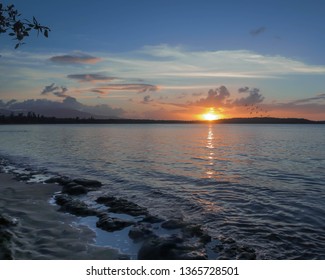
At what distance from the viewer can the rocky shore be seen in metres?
11.2

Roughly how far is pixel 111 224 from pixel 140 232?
1.68m

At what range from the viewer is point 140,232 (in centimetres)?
1327

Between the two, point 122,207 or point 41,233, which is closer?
point 41,233

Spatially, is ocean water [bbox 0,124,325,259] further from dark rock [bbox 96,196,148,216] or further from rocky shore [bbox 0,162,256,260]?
rocky shore [bbox 0,162,256,260]

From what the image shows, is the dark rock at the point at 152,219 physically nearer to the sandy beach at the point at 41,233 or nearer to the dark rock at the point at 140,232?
the dark rock at the point at 140,232

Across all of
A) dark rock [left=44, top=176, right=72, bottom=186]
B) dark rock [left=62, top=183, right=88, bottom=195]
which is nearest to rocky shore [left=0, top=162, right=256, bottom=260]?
dark rock [left=62, top=183, right=88, bottom=195]

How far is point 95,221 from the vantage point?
15.2m

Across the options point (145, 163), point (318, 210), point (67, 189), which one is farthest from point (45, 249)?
point (145, 163)

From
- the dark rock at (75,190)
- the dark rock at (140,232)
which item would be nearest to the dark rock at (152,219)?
the dark rock at (140,232)

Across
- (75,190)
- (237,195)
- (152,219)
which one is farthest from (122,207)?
(237,195)

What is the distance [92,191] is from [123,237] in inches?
410

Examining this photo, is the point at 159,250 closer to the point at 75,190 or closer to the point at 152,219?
Answer: the point at 152,219

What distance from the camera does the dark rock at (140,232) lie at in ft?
42.5
